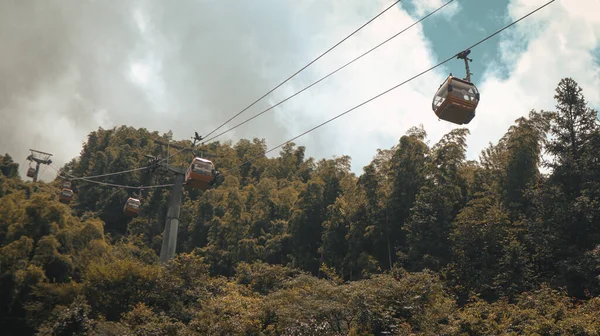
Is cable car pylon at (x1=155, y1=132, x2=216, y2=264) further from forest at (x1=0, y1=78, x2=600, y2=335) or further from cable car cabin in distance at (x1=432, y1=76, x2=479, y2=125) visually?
cable car cabin in distance at (x1=432, y1=76, x2=479, y2=125)

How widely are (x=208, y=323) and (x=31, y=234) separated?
42.1 feet

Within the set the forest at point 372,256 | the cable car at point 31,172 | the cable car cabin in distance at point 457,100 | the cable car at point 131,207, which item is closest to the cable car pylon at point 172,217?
the forest at point 372,256

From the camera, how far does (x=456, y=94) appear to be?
9688mm

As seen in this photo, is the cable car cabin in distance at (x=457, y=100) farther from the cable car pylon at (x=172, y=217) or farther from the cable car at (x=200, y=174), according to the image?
the cable car pylon at (x=172, y=217)

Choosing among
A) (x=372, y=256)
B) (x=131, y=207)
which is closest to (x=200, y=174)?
(x=131, y=207)

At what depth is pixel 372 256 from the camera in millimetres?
24422

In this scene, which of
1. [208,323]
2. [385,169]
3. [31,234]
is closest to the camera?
[208,323]

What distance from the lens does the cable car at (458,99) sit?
9688 mm

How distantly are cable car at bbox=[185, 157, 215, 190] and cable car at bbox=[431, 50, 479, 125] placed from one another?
9.24 meters

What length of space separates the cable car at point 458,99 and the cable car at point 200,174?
30.3ft

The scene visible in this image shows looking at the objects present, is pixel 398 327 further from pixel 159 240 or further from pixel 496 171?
pixel 159 240

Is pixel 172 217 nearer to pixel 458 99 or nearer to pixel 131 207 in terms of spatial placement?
pixel 131 207

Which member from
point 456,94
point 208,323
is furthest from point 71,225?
point 456,94

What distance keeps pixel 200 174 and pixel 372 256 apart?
1054 cm
